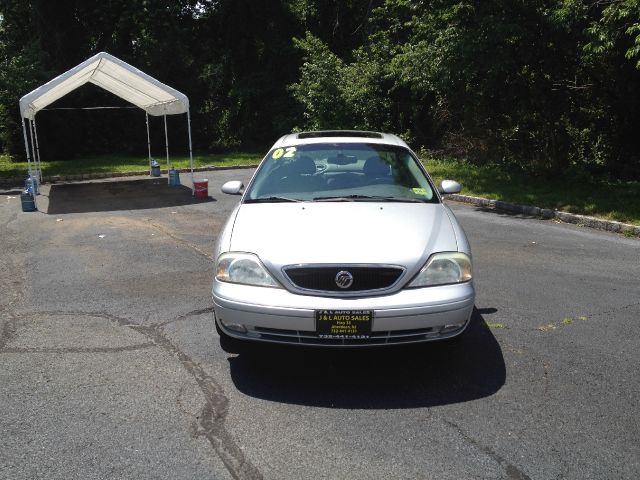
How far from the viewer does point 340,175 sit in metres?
5.11

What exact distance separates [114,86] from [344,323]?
47.2 feet

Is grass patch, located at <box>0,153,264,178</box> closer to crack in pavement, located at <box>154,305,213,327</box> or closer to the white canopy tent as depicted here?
the white canopy tent

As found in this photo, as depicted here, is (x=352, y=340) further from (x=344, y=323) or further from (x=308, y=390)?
(x=308, y=390)

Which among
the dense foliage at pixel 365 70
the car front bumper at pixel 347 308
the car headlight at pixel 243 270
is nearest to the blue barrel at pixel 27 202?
the dense foliage at pixel 365 70

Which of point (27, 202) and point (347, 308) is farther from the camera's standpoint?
point (27, 202)

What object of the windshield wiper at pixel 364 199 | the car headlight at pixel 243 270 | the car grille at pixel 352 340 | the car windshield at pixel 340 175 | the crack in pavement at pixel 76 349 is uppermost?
the car windshield at pixel 340 175

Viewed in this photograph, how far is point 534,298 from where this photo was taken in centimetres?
568

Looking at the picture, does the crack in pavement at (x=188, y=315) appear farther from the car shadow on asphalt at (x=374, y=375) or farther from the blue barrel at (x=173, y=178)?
the blue barrel at (x=173, y=178)

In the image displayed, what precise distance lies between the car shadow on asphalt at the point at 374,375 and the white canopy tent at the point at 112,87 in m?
10.0

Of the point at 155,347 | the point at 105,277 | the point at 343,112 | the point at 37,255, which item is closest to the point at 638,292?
the point at 155,347

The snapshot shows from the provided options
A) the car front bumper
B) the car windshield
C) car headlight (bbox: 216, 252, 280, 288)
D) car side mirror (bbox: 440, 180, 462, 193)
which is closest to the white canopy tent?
the car windshield

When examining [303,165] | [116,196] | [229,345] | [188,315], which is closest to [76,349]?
[188,315]

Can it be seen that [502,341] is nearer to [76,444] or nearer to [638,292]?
[638,292]

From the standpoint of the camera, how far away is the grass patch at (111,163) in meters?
18.1
